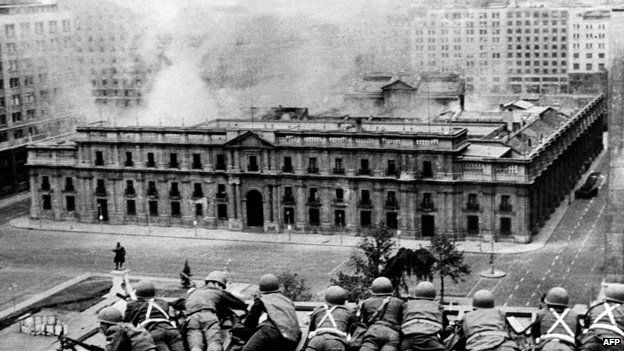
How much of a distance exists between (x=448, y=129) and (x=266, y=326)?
3817 inches

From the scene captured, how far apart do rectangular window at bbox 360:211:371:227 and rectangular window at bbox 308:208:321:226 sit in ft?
15.5

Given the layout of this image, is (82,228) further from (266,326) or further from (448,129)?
(266,326)

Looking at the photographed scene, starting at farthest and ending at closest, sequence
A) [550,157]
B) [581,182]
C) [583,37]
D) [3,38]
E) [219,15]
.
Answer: [583,37], [219,15], [3,38], [581,182], [550,157]

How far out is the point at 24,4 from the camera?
6152 inches

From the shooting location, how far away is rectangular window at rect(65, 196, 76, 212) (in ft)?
428

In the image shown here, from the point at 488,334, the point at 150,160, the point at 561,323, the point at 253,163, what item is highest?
the point at 561,323

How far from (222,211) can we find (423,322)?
323ft

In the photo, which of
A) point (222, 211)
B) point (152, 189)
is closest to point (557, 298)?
point (222, 211)

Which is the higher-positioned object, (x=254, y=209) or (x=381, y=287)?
(x=381, y=287)

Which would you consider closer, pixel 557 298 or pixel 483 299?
pixel 557 298

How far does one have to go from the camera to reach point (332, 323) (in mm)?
25562

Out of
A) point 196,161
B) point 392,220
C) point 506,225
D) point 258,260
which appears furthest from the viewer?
point 196,161

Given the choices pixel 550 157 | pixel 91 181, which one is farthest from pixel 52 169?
pixel 550 157

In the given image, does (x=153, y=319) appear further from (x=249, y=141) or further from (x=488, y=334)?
(x=249, y=141)
